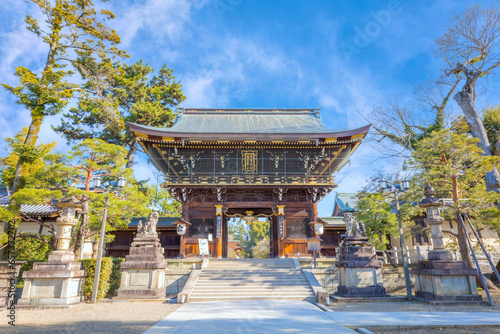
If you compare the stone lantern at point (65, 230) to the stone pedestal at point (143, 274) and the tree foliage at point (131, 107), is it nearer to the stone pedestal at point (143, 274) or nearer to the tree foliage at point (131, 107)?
the stone pedestal at point (143, 274)

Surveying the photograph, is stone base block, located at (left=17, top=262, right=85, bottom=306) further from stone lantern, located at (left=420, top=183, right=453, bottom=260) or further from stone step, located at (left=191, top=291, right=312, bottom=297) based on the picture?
stone lantern, located at (left=420, top=183, right=453, bottom=260)

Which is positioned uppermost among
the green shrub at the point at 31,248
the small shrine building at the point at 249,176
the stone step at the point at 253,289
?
the small shrine building at the point at 249,176

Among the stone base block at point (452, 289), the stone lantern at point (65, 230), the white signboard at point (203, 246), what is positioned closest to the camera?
the stone base block at point (452, 289)

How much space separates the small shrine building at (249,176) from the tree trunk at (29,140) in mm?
5334

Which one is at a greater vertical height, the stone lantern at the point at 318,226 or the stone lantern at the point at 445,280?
the stone lantern at the point at 318,226

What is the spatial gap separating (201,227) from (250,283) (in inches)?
303

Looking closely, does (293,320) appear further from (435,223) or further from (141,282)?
(435,223)

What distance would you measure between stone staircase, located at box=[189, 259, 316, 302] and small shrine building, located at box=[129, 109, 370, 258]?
13.6 ft

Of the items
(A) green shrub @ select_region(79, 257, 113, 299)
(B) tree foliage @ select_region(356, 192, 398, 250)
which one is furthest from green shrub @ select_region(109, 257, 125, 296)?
(B) tree foliage @ select_region(356, 192, 398, 250)

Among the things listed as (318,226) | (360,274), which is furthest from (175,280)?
(318,226)

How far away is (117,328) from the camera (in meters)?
6.60

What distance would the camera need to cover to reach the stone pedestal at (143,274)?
37.1 ft

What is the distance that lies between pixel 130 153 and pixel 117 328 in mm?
20439

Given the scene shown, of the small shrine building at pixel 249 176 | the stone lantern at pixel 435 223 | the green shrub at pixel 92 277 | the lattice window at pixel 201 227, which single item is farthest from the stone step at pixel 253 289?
the lattice window at pixel 201 227
